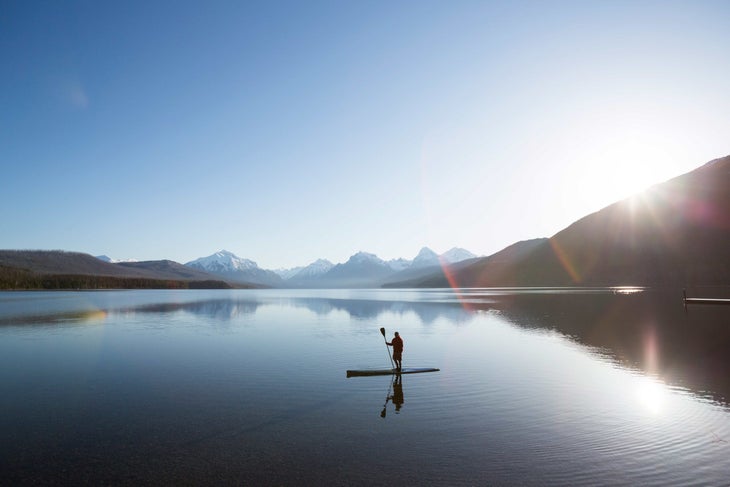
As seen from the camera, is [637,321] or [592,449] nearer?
[592,449]

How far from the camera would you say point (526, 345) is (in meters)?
47.0

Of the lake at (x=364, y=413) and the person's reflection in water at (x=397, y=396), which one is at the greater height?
the lake at (x=364, y=413)

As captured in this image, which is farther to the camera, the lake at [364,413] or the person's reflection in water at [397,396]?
the person's reflection in water at [397,396]

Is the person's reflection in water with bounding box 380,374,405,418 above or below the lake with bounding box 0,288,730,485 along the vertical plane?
below

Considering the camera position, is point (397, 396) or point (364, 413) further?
point (397, 396)

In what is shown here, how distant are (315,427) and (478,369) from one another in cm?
1870

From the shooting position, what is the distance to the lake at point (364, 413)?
16.0 m

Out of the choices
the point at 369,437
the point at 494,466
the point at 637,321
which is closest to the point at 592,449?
the point at 494,466

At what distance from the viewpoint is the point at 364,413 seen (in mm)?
23688

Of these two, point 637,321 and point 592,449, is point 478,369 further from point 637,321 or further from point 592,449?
point 637,321

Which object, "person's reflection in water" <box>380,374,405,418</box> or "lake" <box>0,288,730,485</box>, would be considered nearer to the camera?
"lake" <box>0,288,730,485</box>

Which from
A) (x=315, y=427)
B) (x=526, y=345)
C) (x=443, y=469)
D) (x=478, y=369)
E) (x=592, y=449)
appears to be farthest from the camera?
(x=526, y=345)

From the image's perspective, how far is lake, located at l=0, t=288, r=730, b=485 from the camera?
16047mm

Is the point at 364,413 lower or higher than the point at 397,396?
higher
